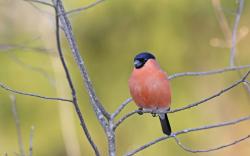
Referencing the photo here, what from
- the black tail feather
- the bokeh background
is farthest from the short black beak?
the bokeh background

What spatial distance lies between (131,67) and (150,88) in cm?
344

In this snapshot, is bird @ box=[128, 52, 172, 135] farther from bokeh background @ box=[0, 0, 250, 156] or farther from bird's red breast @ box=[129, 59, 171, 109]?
bokeh background @ box=[0, 0, 250, 156]

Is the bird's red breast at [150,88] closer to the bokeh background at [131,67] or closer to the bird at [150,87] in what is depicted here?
the bird at [150,87]

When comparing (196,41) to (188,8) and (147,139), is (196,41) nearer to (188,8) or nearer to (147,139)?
(188,8)

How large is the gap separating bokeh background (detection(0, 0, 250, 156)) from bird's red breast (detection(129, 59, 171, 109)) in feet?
10.2

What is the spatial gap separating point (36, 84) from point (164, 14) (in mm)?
1450

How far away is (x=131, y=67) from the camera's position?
664 cm

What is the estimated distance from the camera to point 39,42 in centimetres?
609

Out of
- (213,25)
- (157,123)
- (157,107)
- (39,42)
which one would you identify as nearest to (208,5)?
(213,25)

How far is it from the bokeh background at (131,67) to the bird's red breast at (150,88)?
3.10 meters

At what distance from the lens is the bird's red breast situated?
10.5ft

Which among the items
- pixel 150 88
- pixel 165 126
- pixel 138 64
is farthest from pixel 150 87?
pixel 165 126

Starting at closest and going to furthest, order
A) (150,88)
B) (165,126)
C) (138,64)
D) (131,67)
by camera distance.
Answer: (150,88) < (138,64) < (165,126) < (131,67)

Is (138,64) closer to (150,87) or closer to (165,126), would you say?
(150,87)
